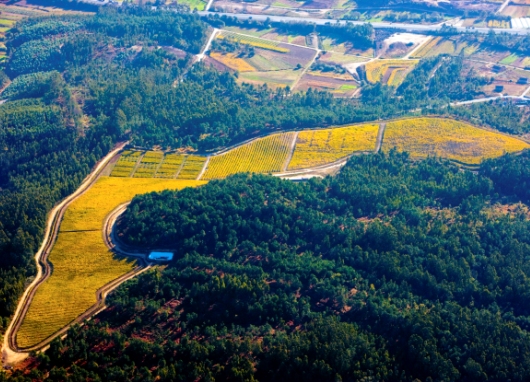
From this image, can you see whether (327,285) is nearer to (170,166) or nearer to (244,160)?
(244,160)

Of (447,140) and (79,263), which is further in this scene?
(447,140)

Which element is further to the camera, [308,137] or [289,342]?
[308,137]

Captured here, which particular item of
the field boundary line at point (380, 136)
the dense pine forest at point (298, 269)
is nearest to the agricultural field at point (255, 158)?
the dense pine forest at point (298, 269)

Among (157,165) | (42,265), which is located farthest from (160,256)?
(157,165)

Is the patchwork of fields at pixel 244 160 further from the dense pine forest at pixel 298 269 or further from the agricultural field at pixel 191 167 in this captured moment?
the dense pine forest at pixel 298 269

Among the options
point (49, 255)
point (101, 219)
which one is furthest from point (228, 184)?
point (49, 255)

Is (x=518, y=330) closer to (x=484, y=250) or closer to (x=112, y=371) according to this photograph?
(x=484, y=250)
